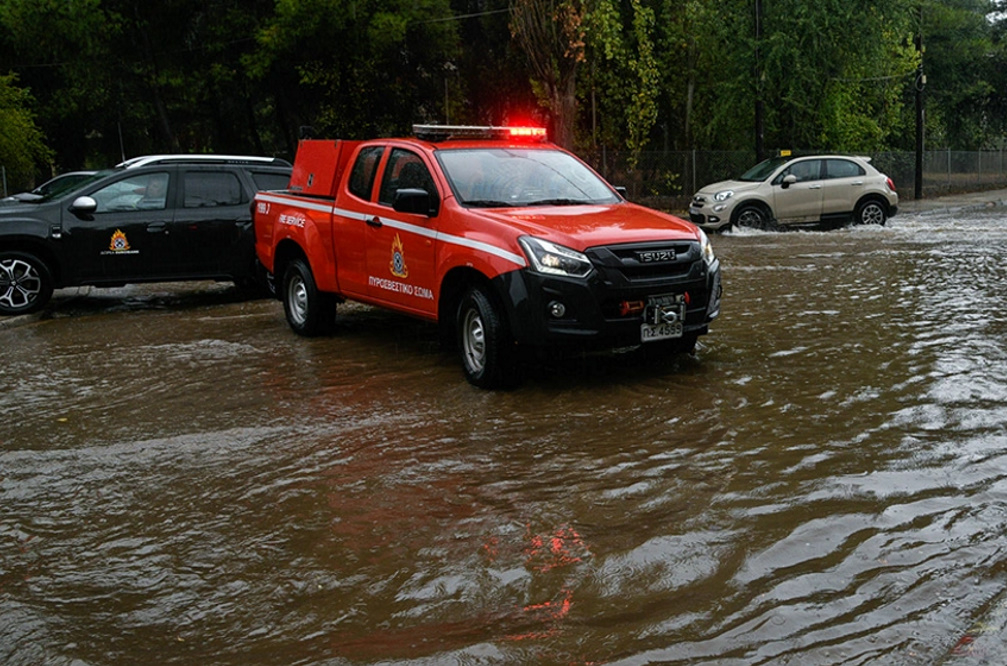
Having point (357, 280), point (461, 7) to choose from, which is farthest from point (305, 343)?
point (461, 7)

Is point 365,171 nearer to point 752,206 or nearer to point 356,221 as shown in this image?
point 356,221

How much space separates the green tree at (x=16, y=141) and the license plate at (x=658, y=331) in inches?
1008

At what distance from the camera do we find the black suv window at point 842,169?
922 inches

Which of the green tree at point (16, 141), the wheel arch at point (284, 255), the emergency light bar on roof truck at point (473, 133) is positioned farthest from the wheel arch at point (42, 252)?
the green tree at point (16, 141)

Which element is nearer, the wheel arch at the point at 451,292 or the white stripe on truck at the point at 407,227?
the white stripe on truck at the point at 407,227

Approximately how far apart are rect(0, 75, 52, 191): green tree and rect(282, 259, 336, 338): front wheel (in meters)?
21.3

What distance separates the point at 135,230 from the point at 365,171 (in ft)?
14.5

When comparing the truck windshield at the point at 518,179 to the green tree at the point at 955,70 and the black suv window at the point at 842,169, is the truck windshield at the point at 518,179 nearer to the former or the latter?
the black suv window at the point at 842,169

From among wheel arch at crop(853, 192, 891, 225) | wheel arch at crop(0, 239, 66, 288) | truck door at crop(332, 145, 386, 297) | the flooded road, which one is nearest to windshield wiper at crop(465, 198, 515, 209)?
truck door at crop(332, 145, 386, 297)

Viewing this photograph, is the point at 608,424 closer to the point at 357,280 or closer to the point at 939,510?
the point at 939,510

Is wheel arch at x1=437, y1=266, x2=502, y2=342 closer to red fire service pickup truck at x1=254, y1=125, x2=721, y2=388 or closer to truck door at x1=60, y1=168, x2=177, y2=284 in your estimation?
red fire service pickup truck at x1=254, y1=125, x2=721, y2=388

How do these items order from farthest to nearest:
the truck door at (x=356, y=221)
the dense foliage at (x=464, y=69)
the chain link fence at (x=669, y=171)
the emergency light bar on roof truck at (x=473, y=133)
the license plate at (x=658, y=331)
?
the chain link fence at (x=669, y=171)
the dense foliage at (x=464, y=69)
the emergency light bar on roof truck at (x=473, y=133)
the truck door at (x=356, y=221)
the license plate at (x=658, y=331)

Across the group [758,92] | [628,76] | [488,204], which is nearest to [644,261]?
[488,204]

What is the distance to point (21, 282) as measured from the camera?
12.9 m
